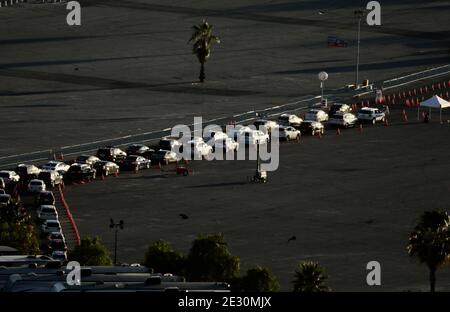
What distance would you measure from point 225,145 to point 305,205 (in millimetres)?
18033

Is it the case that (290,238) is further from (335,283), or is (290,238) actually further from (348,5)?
(348,5)

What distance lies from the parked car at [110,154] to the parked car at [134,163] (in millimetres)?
1780

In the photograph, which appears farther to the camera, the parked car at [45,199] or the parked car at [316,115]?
the parked car at [316,115]

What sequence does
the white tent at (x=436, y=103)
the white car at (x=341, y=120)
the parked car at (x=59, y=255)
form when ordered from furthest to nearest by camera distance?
the white tent at (x=436, y=103) < the white car at (x=341, y=120) < the parked car at (x=59, y=255)

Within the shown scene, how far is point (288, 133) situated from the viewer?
10869 centimetres

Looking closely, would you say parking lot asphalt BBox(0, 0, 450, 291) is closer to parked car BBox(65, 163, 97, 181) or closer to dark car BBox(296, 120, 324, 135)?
dark car BBox(296, 120, 324, 135)

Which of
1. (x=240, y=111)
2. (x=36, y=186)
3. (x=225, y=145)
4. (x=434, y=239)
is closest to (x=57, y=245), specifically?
(x=36, y=186)

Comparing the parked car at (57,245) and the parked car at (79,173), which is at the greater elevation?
the parked car at (79,173)

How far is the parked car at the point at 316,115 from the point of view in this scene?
11431cm

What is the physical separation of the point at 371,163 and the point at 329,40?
1813 inches

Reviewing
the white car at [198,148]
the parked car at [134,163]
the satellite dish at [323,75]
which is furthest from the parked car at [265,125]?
the satellite dish at [323,75]

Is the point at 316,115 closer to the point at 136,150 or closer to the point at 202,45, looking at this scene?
the point at 136,150

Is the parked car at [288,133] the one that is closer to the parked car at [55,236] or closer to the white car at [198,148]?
the white car at [198,148]

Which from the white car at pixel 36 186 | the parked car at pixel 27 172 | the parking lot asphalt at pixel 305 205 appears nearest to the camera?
the parking lot asphalt at pixel 305 205
